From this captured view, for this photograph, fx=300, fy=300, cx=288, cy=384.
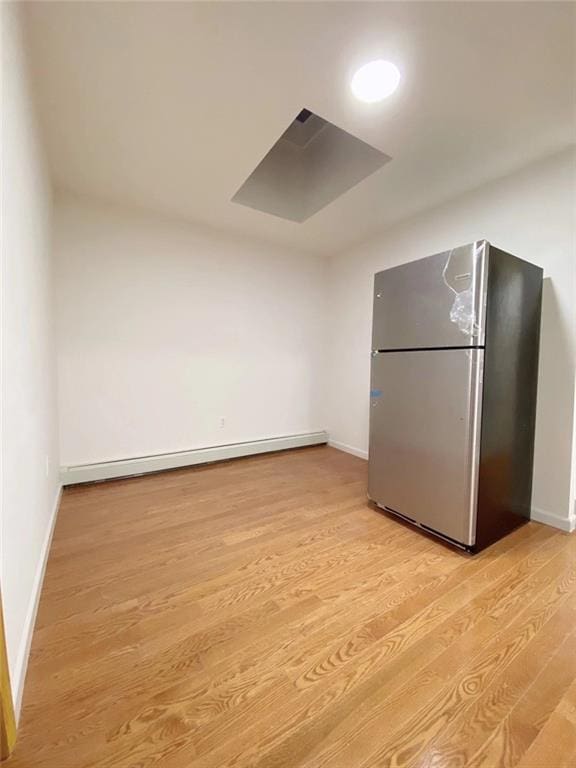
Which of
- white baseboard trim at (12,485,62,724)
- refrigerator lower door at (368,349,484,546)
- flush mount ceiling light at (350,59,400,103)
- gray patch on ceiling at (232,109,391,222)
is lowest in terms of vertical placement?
white baseboard trim at (12,485,62,724)

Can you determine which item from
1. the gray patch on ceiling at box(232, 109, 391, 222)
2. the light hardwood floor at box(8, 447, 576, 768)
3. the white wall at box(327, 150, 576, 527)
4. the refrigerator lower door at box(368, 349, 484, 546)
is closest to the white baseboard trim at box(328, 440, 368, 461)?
the refrigerator lower door at box(368, 349, 484, 546)

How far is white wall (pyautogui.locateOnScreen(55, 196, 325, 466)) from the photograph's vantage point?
2545 millimetres

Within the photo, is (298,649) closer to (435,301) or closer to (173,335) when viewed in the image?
(435,301)

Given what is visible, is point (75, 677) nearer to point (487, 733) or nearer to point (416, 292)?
point (487, 733)

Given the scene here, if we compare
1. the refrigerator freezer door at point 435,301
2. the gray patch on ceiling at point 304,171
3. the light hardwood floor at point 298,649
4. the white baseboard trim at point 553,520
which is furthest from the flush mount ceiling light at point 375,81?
the white baseboard trim at point 553,520

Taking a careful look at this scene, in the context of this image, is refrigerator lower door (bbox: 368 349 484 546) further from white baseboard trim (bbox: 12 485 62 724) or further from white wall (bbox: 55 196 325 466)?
white baseboard trim (bbox: 12 485 62 724)

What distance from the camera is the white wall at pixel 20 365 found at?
939mm

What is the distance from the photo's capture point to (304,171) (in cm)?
273

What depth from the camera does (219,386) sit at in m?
3.21

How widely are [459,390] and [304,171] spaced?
238 centimetres

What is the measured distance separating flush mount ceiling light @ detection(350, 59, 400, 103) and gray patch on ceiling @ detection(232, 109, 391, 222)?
68 cm

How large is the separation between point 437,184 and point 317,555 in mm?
2689

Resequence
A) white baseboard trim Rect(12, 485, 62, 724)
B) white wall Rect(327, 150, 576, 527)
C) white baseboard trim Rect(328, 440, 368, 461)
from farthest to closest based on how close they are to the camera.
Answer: white baseboard trim Rect(328, 440, 368, 461) < white wall Rect(327, 150, 576, 527) < white baseboard trim Rect(12, 485, 62, 724)

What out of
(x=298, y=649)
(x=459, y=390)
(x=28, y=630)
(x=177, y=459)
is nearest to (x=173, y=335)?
(x=177, y=459)
